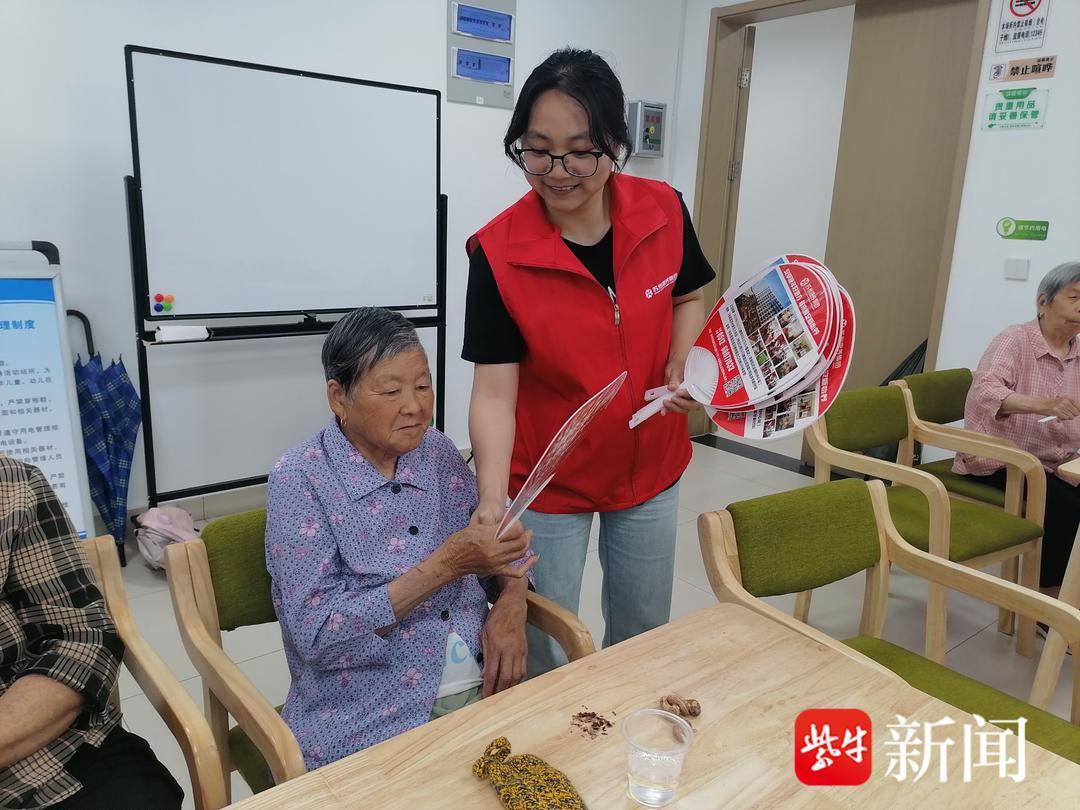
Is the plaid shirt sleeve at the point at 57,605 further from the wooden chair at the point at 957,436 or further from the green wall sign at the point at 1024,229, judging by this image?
the green wall sign at the point at 1024,229

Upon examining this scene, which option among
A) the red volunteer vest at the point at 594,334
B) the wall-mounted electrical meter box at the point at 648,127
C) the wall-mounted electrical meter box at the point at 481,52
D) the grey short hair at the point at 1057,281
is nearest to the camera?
the red volunteer vest at the point at 594,334

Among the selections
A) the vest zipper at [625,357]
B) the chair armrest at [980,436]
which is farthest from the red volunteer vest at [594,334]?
the chair armrest at [980,436]

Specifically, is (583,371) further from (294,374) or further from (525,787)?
(294,374)

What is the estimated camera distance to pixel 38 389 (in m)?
2.51

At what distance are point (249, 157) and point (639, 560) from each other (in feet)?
7.69

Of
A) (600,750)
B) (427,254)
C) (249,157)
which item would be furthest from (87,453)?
(600,750)

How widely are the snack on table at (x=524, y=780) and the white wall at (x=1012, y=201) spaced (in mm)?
3426

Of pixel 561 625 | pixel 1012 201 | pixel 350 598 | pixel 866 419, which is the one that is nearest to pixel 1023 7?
pixel 1012 201

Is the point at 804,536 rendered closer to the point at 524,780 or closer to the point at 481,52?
the point at 524,780

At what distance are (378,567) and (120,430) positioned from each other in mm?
2205

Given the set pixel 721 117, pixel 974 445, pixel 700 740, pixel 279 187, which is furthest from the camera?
pixel 721 117

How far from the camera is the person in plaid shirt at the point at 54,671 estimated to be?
108 centimetres

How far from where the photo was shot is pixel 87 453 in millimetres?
2928

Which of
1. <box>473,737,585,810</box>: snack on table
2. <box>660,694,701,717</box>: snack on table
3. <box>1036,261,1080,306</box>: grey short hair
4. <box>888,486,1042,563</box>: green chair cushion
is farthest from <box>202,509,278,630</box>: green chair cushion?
<box>1036,261,1080,306</box>: grey short hair
